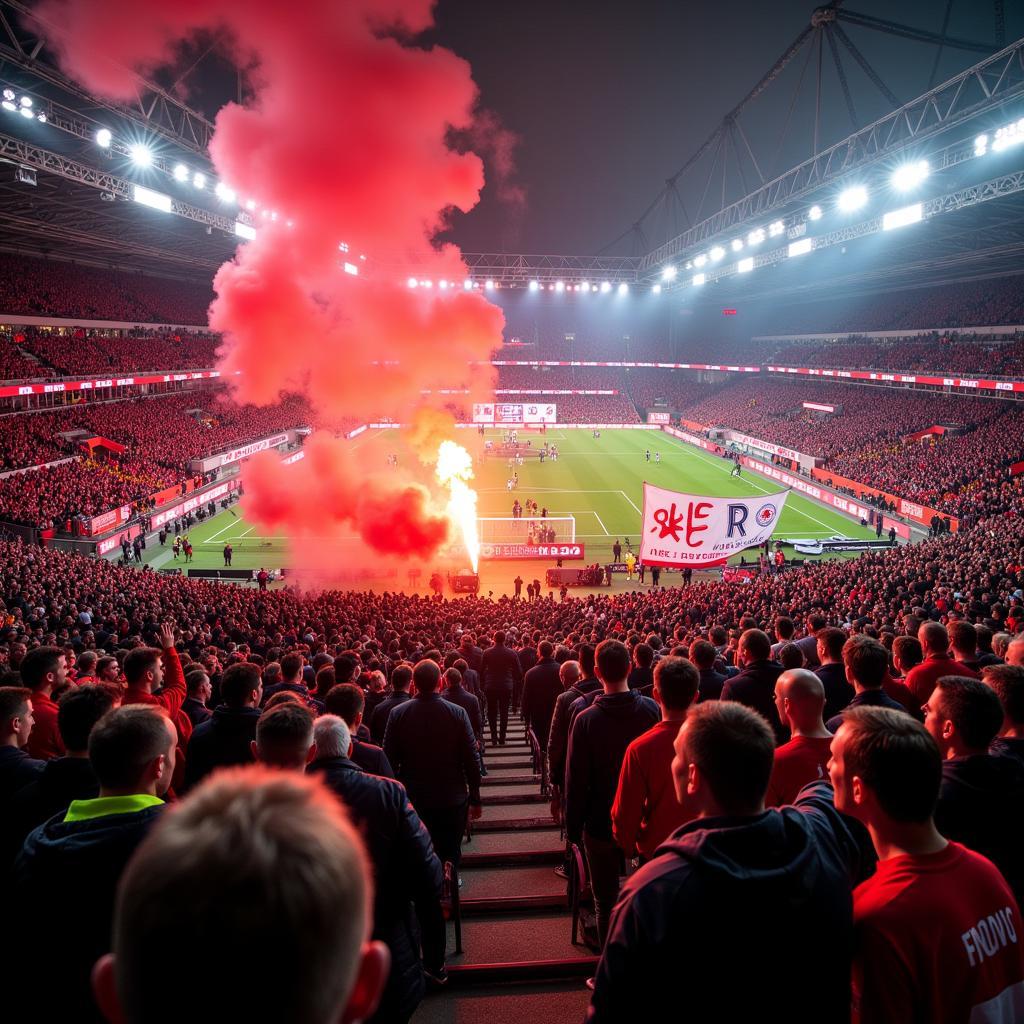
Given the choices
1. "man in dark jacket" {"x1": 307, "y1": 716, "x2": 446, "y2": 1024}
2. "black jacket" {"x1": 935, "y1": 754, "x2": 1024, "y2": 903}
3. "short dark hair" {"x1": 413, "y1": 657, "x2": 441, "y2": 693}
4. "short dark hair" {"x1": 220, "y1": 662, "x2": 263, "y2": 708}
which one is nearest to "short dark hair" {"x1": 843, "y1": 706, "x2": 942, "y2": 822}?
"black jacket" {"x1": 935, "y1": 754, "x2": 1024, "y2": 903}

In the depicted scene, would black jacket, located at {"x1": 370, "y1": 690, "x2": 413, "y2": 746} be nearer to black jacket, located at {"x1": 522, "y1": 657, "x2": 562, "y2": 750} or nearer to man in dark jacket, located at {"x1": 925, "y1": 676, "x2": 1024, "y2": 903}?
black jacket, located at {"x1": 522, "y1": 657, "x2": 562, "y2": 750}

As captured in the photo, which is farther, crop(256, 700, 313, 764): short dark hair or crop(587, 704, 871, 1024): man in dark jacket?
crop(256, 700, 313, 764): short dark hair

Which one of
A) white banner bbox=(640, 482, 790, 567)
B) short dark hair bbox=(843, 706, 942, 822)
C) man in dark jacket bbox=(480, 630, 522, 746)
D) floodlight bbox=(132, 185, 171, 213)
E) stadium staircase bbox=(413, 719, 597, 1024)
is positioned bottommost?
stadium staircase bbox=(413, 719, 597, 1024)

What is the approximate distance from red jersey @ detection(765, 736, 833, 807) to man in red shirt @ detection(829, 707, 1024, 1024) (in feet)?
4.18

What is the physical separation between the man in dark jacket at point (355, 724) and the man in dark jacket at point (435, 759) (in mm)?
507

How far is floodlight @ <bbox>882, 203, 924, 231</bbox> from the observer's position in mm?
36131

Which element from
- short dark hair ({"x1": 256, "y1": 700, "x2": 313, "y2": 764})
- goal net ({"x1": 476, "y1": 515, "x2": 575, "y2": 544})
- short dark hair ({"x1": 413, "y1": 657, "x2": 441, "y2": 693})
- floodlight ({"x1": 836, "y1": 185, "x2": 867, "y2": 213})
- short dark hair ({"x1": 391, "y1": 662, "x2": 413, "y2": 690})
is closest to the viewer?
short dark hair ({"x1": 256, "y1": 700, "x2": 313, "y2": 764})

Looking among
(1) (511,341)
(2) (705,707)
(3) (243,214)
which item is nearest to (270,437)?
(3) (243,214)

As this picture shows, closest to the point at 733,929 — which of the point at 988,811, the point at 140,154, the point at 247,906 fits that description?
the point at 247,906

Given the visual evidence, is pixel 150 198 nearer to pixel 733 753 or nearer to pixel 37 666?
pixel 37 666

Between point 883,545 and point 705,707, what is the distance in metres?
37.5

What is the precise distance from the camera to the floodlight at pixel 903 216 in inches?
1422

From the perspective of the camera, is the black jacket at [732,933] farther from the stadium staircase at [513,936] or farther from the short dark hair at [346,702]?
the short dark hair at [346,702]

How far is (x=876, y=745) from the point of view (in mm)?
2666
